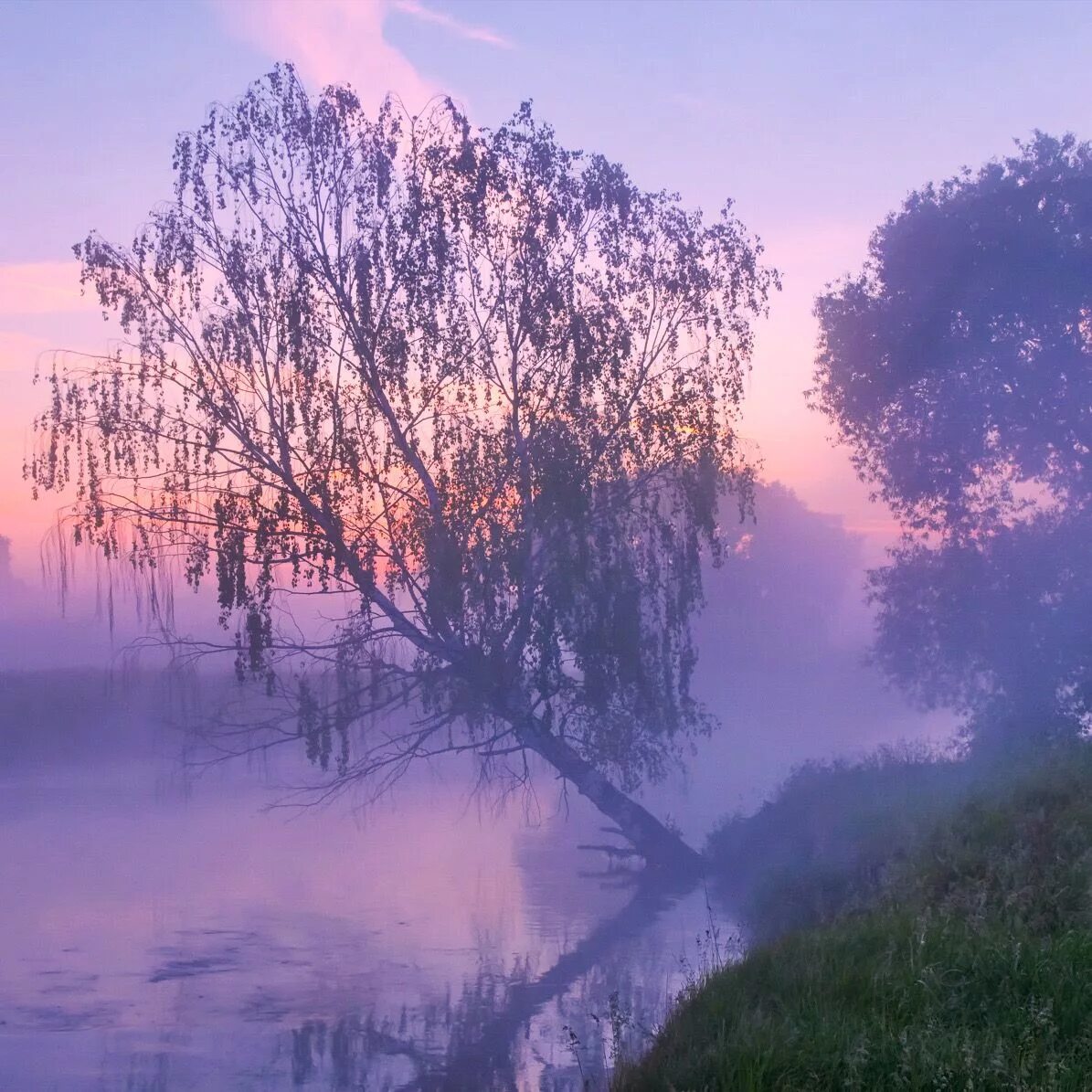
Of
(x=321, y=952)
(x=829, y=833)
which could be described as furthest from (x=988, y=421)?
(x=321, y=952)

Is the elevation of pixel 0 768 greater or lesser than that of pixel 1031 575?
lesser

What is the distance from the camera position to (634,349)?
21219 millimetres

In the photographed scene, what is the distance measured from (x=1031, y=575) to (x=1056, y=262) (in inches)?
237

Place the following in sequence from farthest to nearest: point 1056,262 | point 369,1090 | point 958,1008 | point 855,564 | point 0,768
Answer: point 855,564 < point 0,768 < point 1056,262 < point 369,1090 < point 958,1008

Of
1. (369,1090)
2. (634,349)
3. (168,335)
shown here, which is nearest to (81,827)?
(168,335)

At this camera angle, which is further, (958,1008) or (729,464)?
(729,464)

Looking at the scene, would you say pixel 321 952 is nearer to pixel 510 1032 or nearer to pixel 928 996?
pixel 510 1032

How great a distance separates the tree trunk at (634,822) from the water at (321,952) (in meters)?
0.81

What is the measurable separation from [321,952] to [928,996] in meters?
9.87

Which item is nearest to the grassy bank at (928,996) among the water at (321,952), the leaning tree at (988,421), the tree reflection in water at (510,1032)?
the tree reflection in water at (510,1032)

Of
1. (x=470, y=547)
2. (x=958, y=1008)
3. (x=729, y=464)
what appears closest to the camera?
(x=958, y=1008)

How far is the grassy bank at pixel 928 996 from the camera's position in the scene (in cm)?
677

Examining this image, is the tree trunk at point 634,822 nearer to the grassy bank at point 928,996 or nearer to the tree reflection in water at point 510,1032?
the tree reflection in water at point 510,1032

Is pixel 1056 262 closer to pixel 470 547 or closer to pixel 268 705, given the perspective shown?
pixel 470 547
